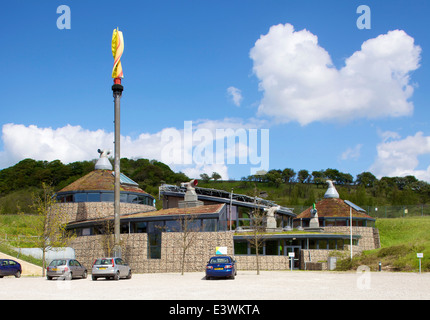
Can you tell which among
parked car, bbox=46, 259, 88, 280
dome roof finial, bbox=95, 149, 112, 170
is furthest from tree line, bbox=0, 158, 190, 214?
parked car, bbox=46, 259, 88, 280

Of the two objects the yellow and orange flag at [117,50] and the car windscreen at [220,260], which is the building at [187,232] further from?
the yellow and orange flag at [117,50]

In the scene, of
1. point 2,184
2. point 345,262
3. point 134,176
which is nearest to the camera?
point 345,262

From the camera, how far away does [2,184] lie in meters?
112

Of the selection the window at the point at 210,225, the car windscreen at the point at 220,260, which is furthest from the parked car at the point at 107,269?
the window at the point at 210,225

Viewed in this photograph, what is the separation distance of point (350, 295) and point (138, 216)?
29584 millimetres

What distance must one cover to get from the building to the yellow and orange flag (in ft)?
42.2

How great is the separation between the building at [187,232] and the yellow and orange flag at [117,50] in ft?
42.2

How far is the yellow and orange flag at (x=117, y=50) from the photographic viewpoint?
150 feet

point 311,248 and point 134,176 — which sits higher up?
point 134,176
